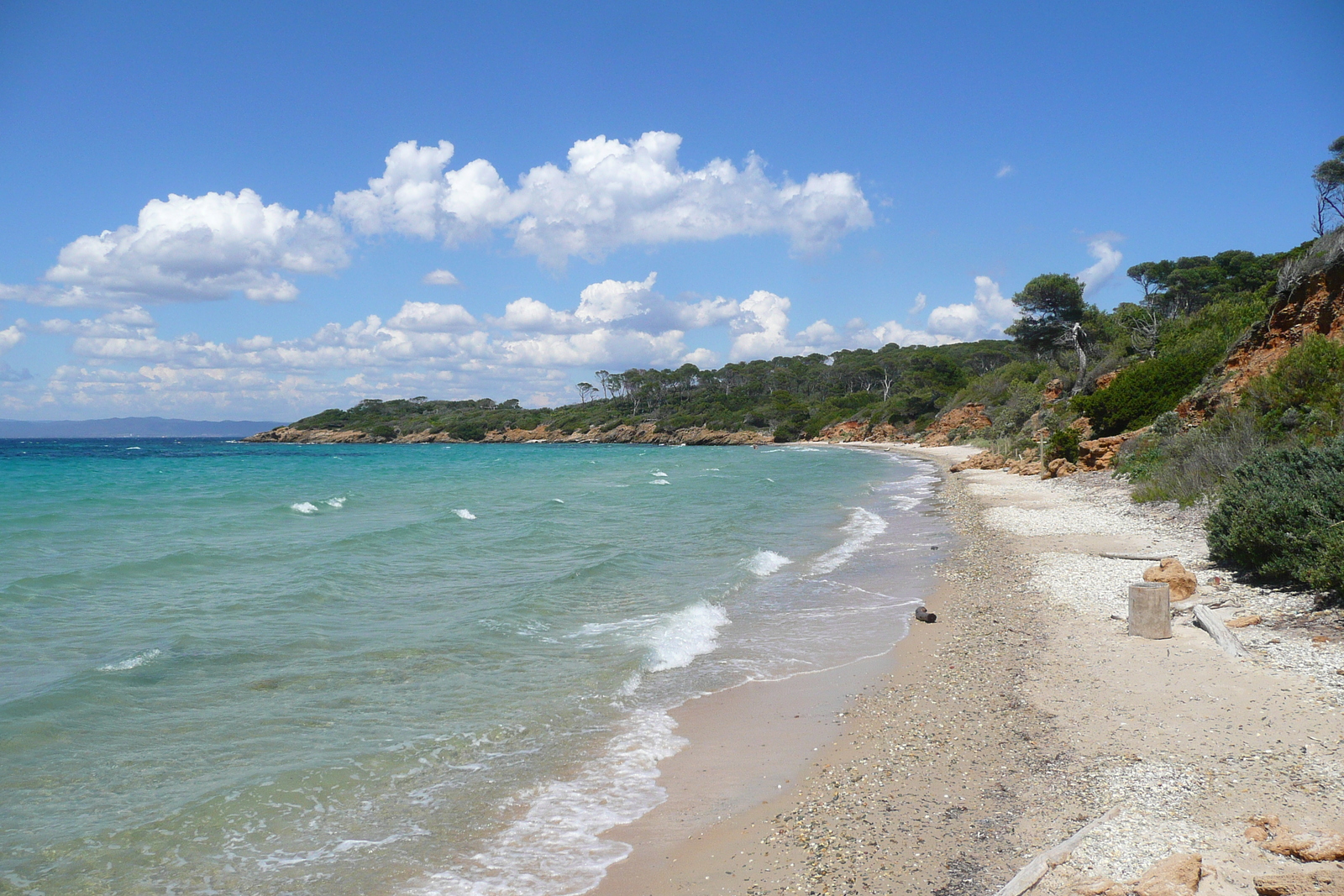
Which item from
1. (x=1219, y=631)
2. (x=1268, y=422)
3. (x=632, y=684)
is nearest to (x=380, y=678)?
(x=632, y=684)

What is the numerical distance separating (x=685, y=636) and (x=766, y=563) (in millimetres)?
5196

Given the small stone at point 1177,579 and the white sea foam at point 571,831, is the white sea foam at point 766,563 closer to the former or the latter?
the small stone at point 1177,579

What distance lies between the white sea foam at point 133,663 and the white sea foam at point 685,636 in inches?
238

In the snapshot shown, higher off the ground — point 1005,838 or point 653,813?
point 1005,838

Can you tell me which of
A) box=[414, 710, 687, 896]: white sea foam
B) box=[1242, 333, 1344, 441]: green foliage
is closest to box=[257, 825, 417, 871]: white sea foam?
box=[414, 710, 687, 896]: white sea foam

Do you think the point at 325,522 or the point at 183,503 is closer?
the point at 325,522

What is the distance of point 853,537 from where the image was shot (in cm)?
1773

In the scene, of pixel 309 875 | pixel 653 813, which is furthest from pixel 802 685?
pixel 309 875

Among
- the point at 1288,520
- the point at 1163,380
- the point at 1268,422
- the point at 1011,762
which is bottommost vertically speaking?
the point at 1011,762

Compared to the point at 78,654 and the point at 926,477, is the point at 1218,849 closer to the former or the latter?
the point at 78,654

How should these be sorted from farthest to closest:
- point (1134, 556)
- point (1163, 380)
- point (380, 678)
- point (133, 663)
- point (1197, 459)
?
1. point (1163, 380)
2. point (1197, 459)
3. point (1134, 556)
4. point (133, 663)
5. point (380, 678)

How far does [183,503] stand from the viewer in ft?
84.8

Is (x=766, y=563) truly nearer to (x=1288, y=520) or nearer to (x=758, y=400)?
(x=1288, y=520)

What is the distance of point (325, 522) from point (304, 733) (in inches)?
650
